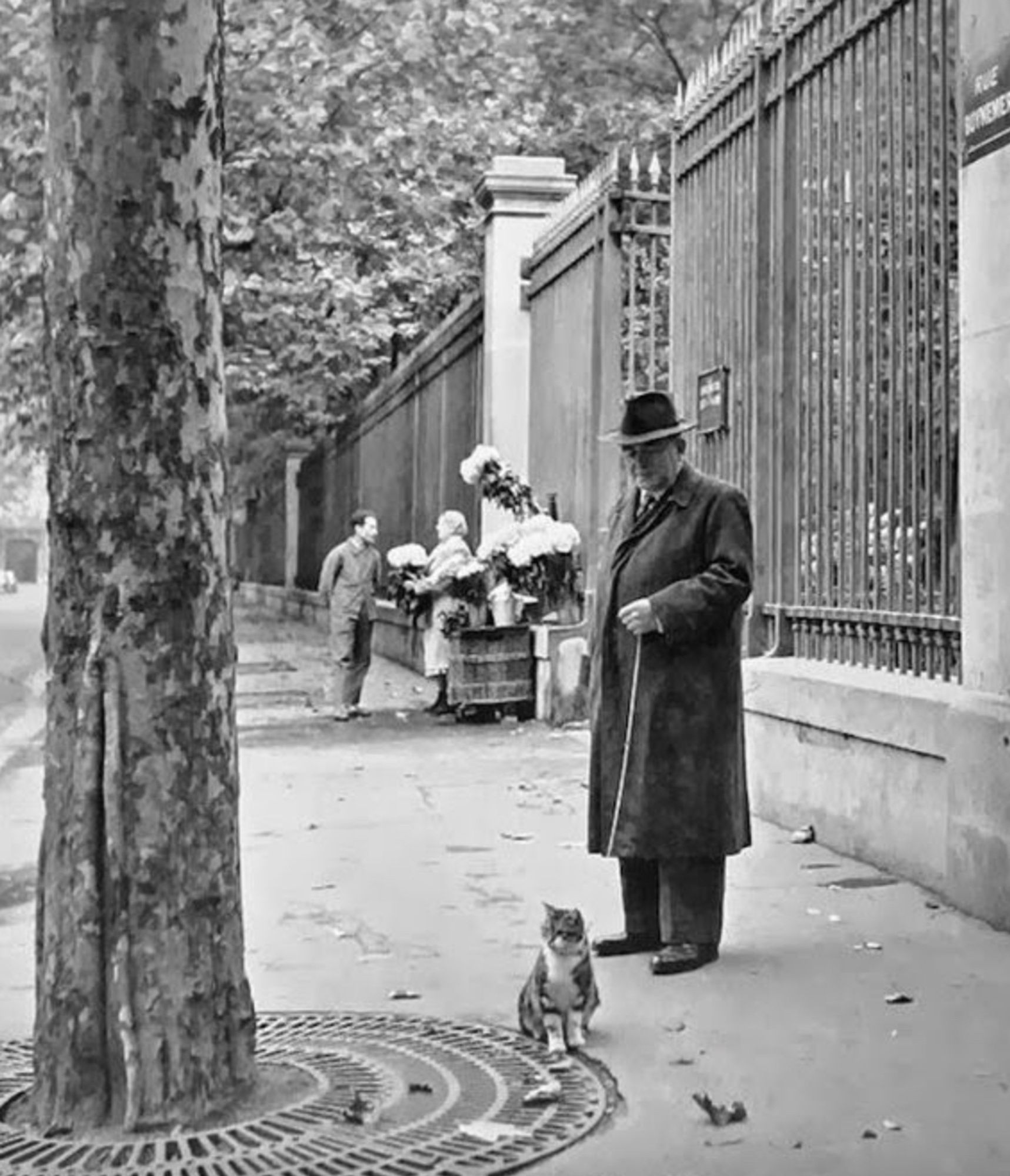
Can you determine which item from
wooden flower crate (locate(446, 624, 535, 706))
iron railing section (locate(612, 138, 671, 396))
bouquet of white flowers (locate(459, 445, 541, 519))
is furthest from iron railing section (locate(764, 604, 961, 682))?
bouquet of white flowers (locate(459, 445, 541, 519))

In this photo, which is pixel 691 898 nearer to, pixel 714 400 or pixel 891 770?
pixel 891 770

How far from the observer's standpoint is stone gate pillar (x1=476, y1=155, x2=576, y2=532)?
1543 centimetres

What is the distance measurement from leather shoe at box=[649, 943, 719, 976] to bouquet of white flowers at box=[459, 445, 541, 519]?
8.30 meters

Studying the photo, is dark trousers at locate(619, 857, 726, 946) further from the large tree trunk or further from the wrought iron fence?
the large tree trunk

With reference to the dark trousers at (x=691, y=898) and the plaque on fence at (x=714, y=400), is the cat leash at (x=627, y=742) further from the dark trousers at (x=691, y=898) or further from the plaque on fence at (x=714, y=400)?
the plaque on fence at (x=714, y=400)

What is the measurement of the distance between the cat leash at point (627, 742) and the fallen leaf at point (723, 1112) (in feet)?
5.40

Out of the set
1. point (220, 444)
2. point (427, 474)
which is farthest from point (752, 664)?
point (427, 474)

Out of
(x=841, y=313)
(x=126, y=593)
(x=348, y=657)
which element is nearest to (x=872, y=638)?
(x=841, y=313)

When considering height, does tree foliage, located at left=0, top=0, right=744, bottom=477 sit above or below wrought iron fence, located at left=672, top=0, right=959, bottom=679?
above

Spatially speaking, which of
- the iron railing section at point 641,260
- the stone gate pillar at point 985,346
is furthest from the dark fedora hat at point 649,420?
the iron railing section at point 641,260

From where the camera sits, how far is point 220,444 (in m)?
4.33

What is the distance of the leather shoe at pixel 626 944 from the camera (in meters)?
5.84

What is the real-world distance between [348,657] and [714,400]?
18.8 feet

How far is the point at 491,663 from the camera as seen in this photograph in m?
13.4
